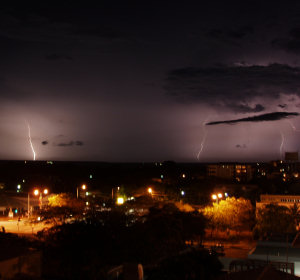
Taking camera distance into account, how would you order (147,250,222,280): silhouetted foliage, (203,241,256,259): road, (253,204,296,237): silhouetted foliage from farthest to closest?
(253,204,296,237): silhouetted foliage
(203,241,256,259): road
(147,250,222,280): silhouetted foliage

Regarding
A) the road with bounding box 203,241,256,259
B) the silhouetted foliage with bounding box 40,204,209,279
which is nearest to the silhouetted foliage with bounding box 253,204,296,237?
the road with bounding box 203,241,256,259

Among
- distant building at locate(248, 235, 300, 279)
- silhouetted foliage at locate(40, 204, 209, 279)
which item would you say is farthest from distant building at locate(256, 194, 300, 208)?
silhouetted foliage at locate(40, 204, 209, 279)

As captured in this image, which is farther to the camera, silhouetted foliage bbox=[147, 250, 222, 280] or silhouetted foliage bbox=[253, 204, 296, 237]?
silhouetted foliage bbox=[253, 204, 296, 237]

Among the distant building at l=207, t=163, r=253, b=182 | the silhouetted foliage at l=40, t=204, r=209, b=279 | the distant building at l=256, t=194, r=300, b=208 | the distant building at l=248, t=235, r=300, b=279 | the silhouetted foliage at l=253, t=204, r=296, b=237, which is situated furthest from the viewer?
the distant building at l=207, t=163, r=253, b=182

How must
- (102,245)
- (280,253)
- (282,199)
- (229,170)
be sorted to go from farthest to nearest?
(229,170), (282,199), (280,253), (102,245)

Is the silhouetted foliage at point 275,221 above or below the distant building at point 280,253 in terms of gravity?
above

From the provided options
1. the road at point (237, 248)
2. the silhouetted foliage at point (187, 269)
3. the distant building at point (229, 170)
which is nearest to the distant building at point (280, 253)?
the road at point (237, 248)

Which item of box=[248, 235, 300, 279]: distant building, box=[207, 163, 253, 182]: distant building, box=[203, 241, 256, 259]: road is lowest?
box=[203, 241, 256, 259]: road

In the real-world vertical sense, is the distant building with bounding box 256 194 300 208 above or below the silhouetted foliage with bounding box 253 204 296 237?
above

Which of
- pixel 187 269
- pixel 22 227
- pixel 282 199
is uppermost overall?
pixel 282 199

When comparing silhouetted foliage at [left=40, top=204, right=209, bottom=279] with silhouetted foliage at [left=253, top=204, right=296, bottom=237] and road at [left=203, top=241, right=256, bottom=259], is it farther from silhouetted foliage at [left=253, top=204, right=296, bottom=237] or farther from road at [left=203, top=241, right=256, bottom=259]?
silhouetted foliage at [left=253, top=204, right=296, bottom=237]

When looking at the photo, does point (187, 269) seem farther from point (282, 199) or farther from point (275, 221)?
point (282, 199)

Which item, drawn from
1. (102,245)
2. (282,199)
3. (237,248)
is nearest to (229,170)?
(282,199)

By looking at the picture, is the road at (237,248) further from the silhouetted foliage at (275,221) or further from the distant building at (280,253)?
the distant building at (280,253)
